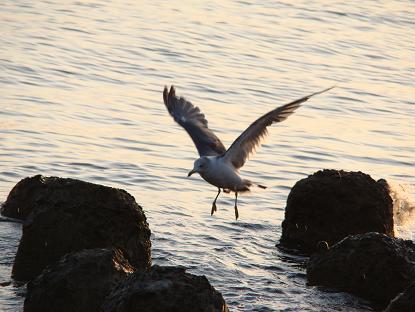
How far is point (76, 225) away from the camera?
10.4 metres

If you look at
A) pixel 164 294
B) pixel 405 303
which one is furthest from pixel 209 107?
pixel 164 294

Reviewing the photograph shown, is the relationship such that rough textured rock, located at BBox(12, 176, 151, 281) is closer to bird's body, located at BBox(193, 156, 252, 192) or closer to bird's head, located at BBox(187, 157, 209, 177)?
bird's head, located at BBox(187, 157, 209, 177)

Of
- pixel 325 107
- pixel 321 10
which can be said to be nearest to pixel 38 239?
pixel 325 107

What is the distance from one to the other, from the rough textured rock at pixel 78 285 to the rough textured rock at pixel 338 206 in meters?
4.04

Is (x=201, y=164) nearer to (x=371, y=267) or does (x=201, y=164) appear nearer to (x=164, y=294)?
(x=371, y=267)

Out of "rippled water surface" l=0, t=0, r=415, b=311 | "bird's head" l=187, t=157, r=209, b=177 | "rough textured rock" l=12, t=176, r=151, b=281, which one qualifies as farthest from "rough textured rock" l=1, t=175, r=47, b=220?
"bird's head" l=187, t=157, r=209, b=177

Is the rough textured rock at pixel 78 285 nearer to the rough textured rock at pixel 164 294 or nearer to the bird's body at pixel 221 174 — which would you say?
the rough textured rock at pixel 164 294

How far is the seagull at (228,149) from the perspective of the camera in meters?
11.0

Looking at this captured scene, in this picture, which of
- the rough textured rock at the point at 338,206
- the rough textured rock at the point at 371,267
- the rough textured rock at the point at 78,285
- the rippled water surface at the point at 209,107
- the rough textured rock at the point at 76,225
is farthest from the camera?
the rippled water surface at the point at 209,107

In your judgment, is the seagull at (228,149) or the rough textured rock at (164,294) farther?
the seagull at (228,149)

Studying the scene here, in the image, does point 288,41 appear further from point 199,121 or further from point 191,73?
point 199,121

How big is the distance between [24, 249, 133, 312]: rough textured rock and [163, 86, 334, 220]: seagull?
7.39ft

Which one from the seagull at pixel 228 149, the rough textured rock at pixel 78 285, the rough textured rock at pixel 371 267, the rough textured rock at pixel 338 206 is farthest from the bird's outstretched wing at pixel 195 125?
the rough textured rock at pixel 78 285

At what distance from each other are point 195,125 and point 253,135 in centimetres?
152
